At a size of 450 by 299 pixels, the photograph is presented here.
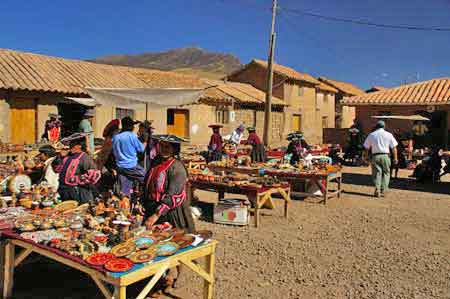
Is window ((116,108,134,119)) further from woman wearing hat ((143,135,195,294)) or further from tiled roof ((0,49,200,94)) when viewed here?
woman wearing hat ((143,135,195,294))

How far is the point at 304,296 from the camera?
4.46 meters

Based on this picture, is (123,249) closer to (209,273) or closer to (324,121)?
(209,273)

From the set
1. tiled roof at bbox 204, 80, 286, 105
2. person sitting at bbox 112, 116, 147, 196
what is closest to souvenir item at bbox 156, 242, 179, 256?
person sitting at bbox 112, 116, 147, 196

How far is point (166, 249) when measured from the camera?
3281mm

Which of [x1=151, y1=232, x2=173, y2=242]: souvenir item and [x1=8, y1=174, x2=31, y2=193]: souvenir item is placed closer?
[x1=151, y1=232, x2=173, y2=242]: souvenir item

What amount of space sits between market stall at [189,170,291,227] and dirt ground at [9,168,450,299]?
0.44 m

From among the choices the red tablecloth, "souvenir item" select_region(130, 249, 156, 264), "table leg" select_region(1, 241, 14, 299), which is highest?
"souvenir item" select_region(130, 249, 156, 264)

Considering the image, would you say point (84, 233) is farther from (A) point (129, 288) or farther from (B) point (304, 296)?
(B) point (304, 296)

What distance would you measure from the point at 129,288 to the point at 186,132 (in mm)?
16817

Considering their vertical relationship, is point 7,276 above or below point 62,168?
below

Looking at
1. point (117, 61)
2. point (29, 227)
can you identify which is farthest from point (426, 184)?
point (117, 61)

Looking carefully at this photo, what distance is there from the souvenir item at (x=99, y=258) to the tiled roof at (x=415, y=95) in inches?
605

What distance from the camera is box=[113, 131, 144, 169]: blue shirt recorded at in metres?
6.74

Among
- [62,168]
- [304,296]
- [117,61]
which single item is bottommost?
[304,296]
